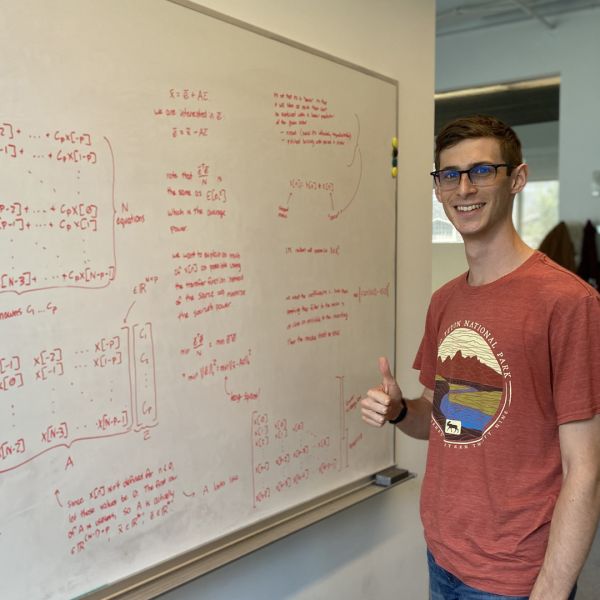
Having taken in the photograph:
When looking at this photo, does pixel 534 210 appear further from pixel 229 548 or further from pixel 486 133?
pixel 229 548

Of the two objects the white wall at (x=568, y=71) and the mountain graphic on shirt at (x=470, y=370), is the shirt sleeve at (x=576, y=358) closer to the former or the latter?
the mountain graphic on shirt at (x=470, y=370)

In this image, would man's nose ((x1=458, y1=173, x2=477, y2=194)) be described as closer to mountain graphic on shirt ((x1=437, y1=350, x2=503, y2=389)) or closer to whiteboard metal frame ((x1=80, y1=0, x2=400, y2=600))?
mountain graphic on shirt ((x1=437, y1=350, x2=503, y2=389))

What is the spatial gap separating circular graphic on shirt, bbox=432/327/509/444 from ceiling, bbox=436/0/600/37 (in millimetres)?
3254

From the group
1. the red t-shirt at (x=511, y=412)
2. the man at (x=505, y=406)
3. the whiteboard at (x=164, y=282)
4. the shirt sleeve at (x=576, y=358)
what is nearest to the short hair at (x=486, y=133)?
the man at (x=505, y=406)

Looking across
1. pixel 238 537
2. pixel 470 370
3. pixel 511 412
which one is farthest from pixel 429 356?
pixel 238 537

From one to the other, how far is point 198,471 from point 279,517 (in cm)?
38

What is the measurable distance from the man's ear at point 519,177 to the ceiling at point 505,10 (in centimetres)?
299

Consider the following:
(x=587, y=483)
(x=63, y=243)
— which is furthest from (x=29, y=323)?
(x=587, y=483)

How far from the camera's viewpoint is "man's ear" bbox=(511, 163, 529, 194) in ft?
4.75

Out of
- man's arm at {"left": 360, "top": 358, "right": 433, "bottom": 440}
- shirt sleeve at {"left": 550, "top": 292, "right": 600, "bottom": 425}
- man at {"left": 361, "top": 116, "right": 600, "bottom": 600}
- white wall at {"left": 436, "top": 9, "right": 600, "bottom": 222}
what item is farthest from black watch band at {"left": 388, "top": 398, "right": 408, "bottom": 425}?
white wall at {"left": 436, "top": 9, "right": 600, "bottom": 222}

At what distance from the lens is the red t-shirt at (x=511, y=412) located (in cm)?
127

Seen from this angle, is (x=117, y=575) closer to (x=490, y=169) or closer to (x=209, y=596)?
(x=209, y=596)

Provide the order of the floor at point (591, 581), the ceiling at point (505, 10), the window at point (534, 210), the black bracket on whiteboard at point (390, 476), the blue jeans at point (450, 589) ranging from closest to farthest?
the blue jeans at point (450, 589) → the black bracket on whiteboard at point (390, 476) → the floor at point (591, 581) → the ceiling at point (505, 10) → the window at point (534, 210)

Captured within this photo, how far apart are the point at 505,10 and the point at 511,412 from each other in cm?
370
